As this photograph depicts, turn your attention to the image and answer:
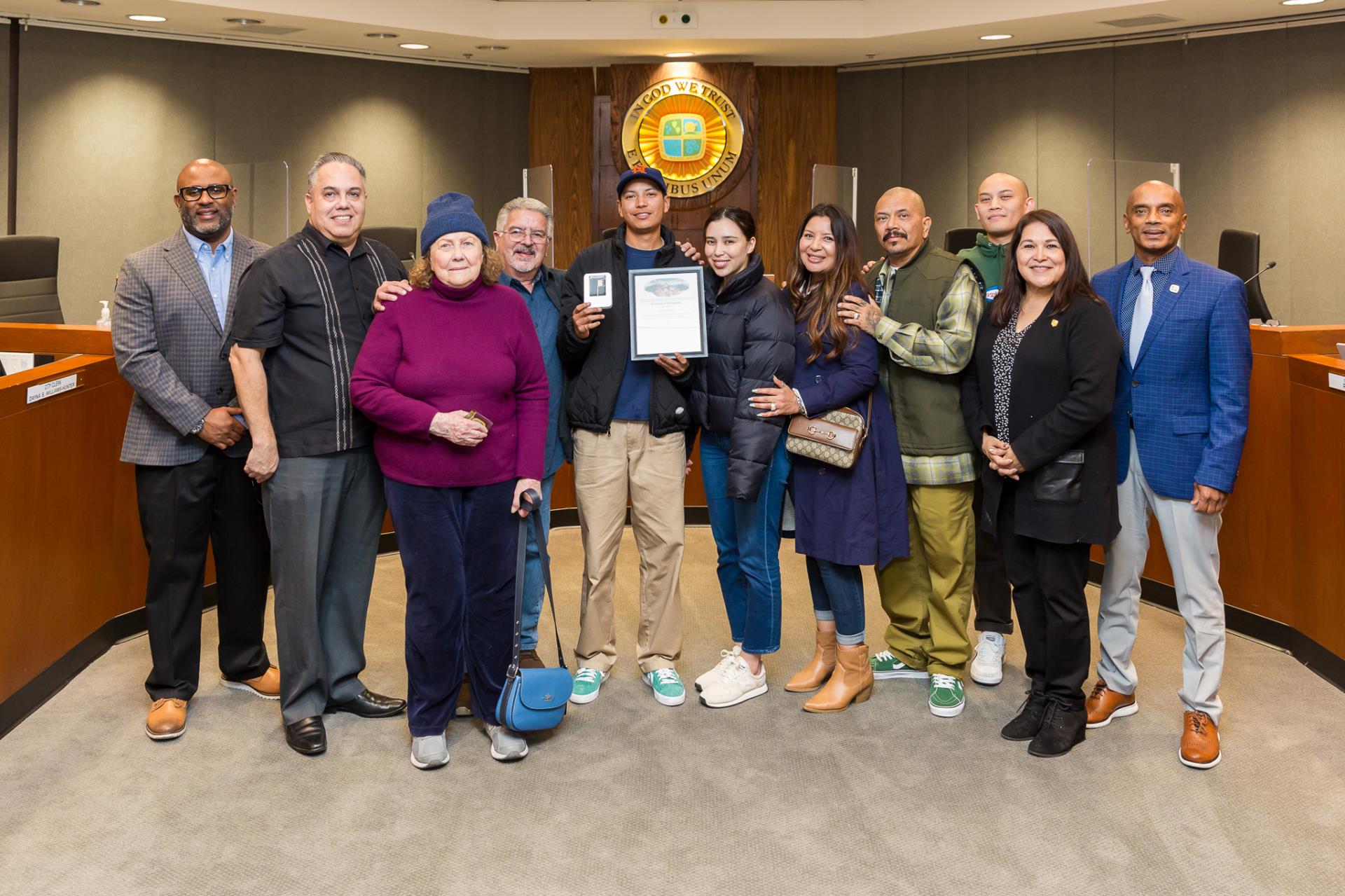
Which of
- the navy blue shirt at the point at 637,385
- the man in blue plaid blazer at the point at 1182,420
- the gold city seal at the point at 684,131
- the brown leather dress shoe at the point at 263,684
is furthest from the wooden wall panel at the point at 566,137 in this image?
the man in blue plaid blazer at the point at 1182,420

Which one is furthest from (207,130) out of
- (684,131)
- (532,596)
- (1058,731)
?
(1058,731)

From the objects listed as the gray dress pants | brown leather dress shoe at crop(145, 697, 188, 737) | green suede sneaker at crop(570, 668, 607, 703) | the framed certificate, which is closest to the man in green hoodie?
the framed certificate

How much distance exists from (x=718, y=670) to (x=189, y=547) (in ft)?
5.76

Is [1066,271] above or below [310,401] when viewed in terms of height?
above

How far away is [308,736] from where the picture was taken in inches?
131

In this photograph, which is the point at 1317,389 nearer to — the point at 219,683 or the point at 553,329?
the point at 553,329

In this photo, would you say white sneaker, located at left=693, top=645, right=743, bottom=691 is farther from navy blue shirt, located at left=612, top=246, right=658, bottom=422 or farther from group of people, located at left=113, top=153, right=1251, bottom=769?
navy blue shirt, located at left=612, top=246, right=658, bottom=422

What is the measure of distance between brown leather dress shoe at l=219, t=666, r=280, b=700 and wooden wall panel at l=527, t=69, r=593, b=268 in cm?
609

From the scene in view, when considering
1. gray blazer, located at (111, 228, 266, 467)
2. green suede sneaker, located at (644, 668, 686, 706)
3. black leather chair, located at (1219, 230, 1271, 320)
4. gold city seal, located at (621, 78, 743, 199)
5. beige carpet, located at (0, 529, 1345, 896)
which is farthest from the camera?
A: gold city seal, located at (621, 78, 743, 199)

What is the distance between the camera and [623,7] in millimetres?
8312

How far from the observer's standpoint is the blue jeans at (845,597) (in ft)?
11.9

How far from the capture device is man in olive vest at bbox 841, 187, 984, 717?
3443 millimetres

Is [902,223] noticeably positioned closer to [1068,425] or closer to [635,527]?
[1068,425]

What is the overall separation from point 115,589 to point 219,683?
0.73 m
